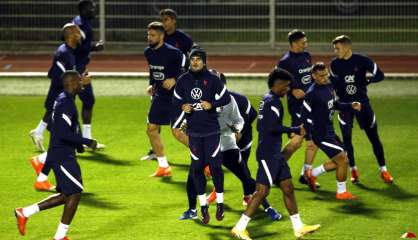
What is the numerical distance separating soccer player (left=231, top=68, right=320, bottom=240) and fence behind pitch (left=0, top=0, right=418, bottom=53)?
17834 millimetres

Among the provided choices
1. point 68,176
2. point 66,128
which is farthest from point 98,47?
point 68,176

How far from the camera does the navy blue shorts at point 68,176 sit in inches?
508

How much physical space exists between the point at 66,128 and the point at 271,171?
8.07 ft

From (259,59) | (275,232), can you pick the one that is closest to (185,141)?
(275,232)

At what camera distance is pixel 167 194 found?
51.5 ft

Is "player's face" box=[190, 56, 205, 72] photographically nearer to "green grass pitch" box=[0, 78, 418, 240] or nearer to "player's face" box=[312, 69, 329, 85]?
"player's face" box=[312, 69, 329, 85]

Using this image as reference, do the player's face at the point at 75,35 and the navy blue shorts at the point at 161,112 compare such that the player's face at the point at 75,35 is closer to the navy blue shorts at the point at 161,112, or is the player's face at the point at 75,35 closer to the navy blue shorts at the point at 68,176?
the navy blue shorts at the point at 161,112

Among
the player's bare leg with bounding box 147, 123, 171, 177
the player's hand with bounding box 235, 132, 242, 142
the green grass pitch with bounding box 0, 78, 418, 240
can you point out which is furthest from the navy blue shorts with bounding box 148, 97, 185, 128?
the player's hand with bounding box 235, 132, 242, 142

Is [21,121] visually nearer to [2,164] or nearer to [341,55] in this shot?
[2,164]

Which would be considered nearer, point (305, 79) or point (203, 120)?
point (203, 120)

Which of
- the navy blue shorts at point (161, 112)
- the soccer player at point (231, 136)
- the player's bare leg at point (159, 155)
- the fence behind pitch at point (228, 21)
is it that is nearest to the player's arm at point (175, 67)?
the navy blue shorts at point (161, 112)

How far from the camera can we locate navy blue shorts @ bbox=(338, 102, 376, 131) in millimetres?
16141

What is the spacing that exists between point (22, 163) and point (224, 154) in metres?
4.76

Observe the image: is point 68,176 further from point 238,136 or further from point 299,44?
point 299,44
